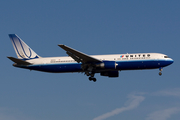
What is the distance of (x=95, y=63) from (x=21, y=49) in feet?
54.9

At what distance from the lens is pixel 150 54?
5812 cm

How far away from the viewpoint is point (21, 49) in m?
64.0

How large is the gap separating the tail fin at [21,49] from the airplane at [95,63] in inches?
50.9

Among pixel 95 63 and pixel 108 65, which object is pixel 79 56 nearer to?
pixel 95 63

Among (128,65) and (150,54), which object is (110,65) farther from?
(150,54)

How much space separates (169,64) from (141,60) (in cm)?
540

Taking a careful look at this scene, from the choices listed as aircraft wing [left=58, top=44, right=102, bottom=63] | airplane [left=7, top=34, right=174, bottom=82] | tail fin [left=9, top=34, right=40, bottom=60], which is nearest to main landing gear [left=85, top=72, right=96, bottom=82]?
airplane [left=7, top=34, right=174, bottom=82]

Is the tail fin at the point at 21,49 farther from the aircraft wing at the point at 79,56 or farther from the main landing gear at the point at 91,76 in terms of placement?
the main landing gear at the point at 91,76

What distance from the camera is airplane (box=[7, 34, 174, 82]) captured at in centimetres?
5638

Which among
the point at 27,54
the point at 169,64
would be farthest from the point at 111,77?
the point at 27,54

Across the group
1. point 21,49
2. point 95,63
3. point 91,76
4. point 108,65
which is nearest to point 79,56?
point 95,63

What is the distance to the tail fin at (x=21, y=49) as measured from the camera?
63.0 metres

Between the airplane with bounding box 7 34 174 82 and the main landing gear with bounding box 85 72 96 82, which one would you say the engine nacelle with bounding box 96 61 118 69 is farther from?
the main landing gear with bounding box 85 72 96 82

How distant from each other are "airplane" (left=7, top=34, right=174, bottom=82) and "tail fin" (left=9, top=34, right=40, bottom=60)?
129 centimetres
